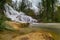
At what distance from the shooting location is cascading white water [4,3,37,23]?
2401mm

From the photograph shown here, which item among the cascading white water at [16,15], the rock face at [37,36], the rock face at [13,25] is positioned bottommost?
the rock face at [37,36]

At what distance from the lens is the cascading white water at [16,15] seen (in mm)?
2401

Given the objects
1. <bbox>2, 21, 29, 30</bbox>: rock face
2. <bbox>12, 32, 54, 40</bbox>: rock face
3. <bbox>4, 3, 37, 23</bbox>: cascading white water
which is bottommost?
<bbox>12, 32, 54, 40</bbox>: rock face

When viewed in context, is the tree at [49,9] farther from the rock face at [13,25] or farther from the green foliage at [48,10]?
the rock face at [13,25]

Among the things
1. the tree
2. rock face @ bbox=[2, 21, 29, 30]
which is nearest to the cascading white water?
rock face @ bbox=[2, 21, 29, 30]

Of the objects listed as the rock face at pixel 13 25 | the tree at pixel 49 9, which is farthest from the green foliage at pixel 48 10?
the rock face at pixel 13 25

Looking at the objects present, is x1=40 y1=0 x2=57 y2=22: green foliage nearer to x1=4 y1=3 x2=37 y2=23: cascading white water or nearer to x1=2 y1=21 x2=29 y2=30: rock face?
x1=4 y1=3 x2=37 y2=23: cascading white water

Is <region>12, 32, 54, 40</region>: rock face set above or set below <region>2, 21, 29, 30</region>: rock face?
below

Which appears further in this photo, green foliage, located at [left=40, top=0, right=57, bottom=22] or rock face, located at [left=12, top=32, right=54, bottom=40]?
green foliage, located at [left=40, top=0, right=57, bottom=22]

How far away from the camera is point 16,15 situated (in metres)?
2.46

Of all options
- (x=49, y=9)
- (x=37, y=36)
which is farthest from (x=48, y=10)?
(x=37, y=36)

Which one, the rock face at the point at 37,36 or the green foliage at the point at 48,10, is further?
the green foliage at the point at 48,10

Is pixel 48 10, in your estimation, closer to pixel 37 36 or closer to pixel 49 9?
pixel 49 9

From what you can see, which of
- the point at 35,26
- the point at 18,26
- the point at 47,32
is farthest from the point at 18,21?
the point at 47,32
